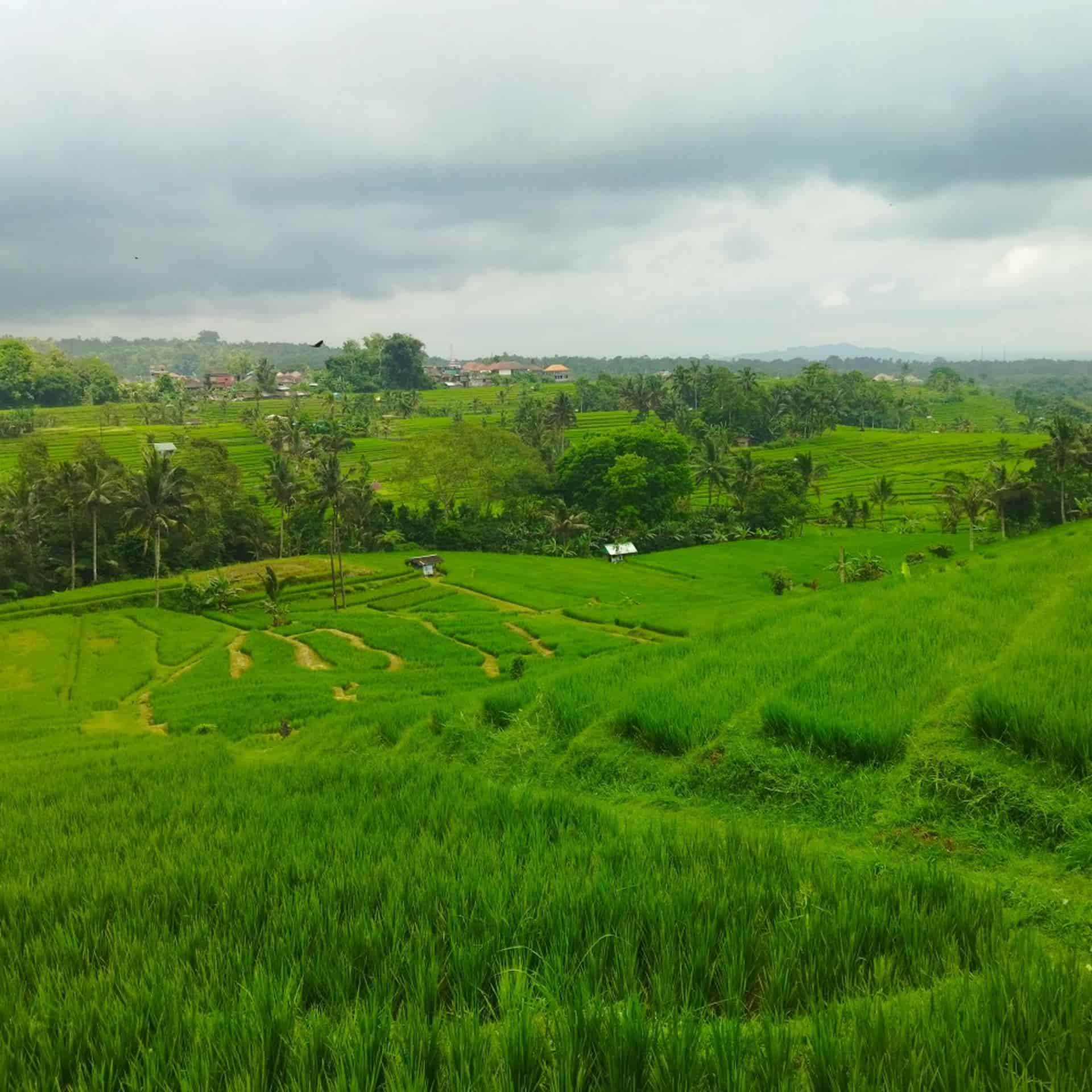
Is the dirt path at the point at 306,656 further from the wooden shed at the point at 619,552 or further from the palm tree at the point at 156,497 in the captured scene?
the wooden shed at the point at 619,552

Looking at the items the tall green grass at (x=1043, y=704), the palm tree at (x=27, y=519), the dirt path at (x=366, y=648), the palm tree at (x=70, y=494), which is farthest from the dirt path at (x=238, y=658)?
the tall green grass at (x=1043, y=704)

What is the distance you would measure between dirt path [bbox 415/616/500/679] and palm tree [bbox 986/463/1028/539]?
35208 mm

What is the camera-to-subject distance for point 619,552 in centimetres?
5447

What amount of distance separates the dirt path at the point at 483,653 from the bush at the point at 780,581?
1286 cm

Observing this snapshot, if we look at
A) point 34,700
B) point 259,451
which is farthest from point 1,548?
point 259,451

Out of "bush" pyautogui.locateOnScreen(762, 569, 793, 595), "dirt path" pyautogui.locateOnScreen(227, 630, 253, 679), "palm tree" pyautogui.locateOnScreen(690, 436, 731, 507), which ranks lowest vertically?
"dirt path" pyautogui.locateOnScreen(227, 630, 253, 679)

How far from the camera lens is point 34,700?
961 inches

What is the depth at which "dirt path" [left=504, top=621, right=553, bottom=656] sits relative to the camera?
27.4m

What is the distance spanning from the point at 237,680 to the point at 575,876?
23.7 metres

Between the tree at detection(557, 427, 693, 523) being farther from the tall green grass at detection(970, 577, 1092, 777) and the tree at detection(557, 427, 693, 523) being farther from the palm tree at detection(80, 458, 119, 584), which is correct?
the tall green grass at detection(970, 577, 1092, 777)

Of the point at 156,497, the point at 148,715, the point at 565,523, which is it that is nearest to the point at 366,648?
the point at 148,715

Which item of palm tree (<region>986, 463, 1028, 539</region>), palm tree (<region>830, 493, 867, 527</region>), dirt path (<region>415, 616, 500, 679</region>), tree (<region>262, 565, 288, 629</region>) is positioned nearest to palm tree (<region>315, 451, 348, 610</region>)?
tree (<region>262, 565, 288, 629</region>)

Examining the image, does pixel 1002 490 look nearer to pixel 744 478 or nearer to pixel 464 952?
pixel 744 478

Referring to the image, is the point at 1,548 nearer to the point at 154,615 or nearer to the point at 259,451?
the point at 154,615
